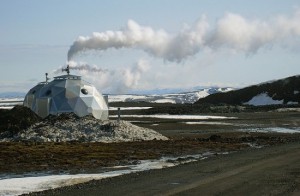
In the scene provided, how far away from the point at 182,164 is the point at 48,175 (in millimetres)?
6061

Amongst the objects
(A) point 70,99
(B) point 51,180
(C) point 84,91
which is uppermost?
(C) point 84,91

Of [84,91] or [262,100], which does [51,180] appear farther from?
[262,100]

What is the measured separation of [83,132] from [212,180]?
74.8 feet

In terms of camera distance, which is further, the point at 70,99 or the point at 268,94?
the point at 268,94

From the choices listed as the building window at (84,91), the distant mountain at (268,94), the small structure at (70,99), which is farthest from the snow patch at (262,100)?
the building window at (84,91)

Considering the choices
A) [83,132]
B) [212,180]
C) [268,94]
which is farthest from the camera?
[268,94]

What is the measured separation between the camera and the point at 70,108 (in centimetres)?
5034

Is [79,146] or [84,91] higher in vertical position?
[84,91]

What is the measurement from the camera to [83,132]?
39594 millimetres

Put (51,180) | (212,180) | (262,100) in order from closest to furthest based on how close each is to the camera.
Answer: (212,180)
(51,180)
(262,100)

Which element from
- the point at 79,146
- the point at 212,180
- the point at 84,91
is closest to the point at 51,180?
the point at 212,180

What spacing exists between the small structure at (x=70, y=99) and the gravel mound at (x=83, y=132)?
8.24 meters

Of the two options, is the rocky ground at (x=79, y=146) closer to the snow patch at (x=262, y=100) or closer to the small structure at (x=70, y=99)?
the small structure at (x=70, y=99)

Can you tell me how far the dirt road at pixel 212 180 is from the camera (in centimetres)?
1569
